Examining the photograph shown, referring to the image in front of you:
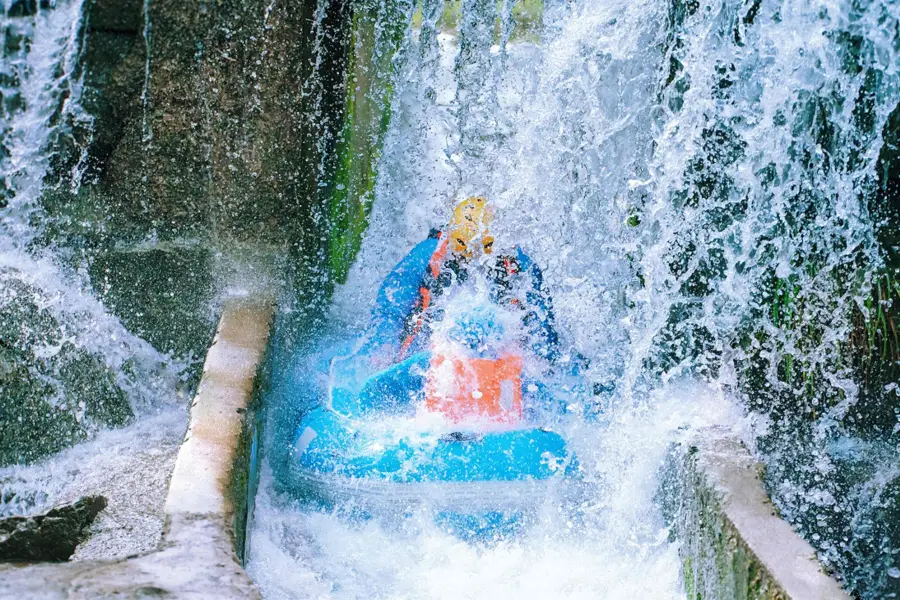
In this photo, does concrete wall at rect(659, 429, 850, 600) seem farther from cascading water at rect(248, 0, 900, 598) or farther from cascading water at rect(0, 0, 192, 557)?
cascading water at rect(0, 0, 192, 557)

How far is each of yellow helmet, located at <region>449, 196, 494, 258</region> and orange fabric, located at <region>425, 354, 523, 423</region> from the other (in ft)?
1.86

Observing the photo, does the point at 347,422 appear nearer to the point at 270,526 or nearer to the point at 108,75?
the point at 270,526

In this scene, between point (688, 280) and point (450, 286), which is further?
point (450, 286)

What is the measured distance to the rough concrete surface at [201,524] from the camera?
1.71 m

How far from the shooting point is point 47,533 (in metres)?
2.21

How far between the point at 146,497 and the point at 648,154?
207cm

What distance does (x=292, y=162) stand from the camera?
3.29 metres

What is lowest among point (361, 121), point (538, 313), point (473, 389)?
point (473, 389)

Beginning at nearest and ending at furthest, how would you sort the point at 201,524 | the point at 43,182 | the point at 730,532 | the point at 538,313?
the point at 201,524 < the point at 730,532 < the point at 43,182 < the point at 538,313

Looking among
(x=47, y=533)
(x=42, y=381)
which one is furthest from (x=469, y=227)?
(x=47, y=533)

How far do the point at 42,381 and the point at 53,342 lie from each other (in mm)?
151

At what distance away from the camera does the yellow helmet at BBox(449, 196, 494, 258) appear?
3926mm

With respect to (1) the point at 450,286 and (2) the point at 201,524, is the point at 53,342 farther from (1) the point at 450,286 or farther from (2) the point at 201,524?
(1) the point at 450,286

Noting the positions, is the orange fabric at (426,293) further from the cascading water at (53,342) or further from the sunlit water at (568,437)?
the cascading water at (53,342)
